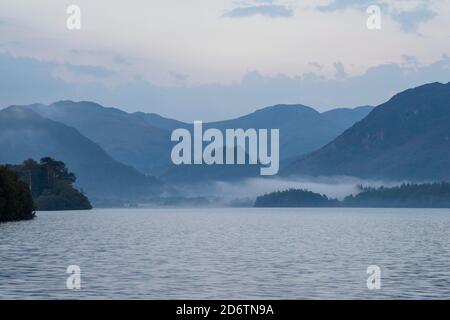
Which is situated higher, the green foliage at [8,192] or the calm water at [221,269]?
the green foliage at [8,192]

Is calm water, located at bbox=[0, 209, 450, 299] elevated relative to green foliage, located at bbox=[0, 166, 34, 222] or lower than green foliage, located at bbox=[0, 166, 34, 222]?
lower

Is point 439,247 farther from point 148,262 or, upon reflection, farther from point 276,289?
point 276,289

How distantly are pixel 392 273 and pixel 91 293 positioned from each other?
28766mm

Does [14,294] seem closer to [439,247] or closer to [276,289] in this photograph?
[276,289]

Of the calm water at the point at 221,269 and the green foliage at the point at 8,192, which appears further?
the green foliage at the point at 8,192

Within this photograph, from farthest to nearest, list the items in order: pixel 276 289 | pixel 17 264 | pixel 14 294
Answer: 1. pixel 17 264
2. pixel 276 289
3. pixel 14 294

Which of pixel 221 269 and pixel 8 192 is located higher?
pixel 8 192

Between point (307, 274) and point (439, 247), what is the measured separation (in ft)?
155

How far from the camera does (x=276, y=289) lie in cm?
6444

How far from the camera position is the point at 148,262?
291ft

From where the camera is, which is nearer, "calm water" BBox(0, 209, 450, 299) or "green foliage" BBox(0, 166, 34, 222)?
"calm water" BBox(0, 209, 450, 299)

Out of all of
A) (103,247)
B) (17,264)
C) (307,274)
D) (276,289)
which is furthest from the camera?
(103,247)
